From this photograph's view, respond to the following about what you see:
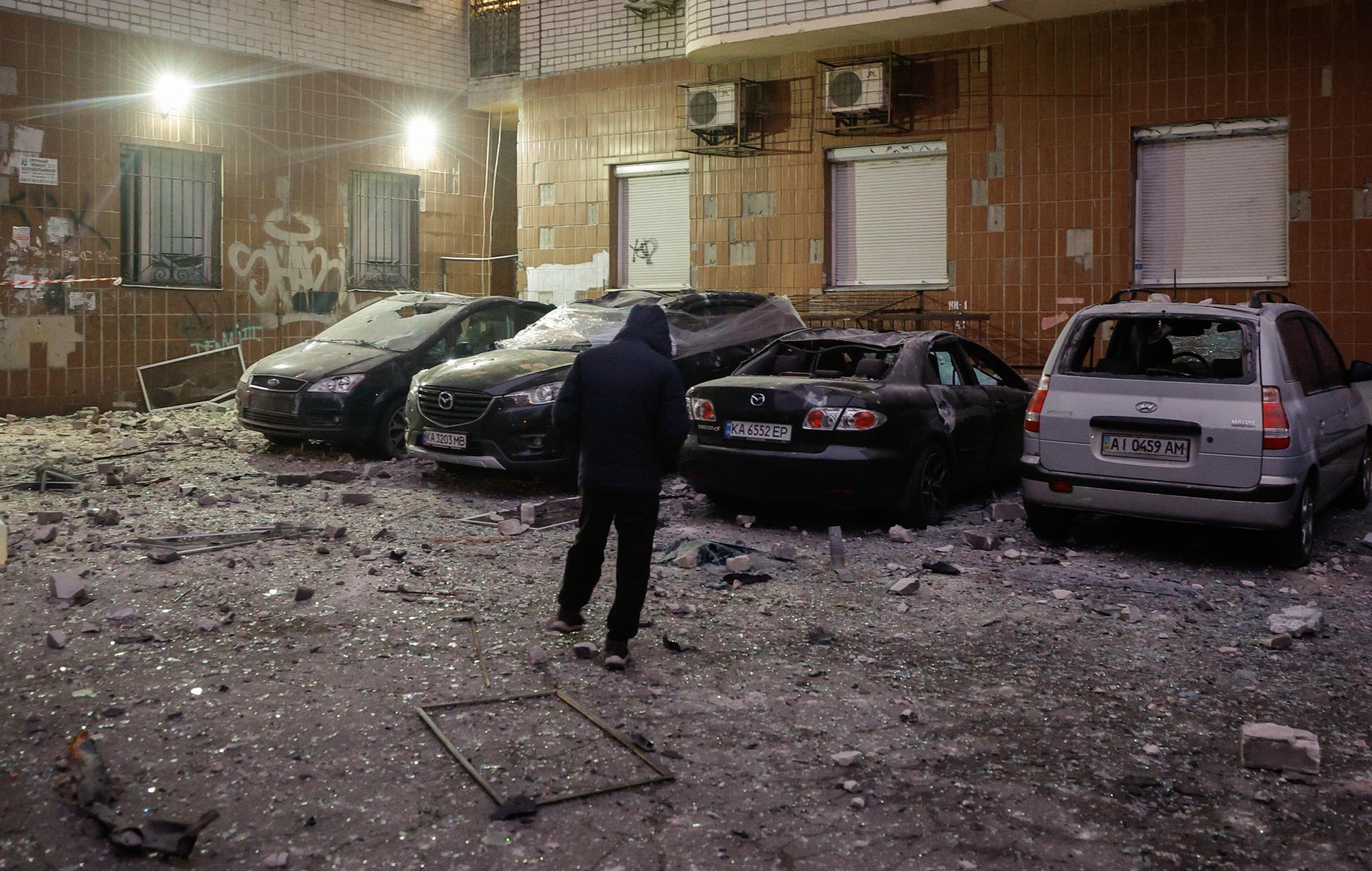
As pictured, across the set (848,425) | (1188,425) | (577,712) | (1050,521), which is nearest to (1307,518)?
(1188,425)

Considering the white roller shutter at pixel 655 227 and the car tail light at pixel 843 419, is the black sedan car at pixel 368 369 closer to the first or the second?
the white roller shutter at pixel 655 227

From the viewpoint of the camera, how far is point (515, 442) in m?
9.81

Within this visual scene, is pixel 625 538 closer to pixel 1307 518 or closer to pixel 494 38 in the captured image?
pixel 1307 518

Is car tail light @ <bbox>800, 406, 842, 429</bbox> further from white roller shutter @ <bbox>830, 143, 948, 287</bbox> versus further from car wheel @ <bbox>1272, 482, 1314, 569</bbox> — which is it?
white roller shutter @ <bbox>830, 143, 948, 287</bbox>

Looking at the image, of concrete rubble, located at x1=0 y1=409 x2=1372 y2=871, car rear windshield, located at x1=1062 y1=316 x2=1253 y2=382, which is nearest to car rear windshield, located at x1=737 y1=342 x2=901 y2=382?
concrete rubble, located at x1=0 y1=409 x2=1372 y2=871

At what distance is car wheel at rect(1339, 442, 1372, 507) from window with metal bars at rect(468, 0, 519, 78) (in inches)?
549

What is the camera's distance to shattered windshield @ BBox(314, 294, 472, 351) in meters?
12.1

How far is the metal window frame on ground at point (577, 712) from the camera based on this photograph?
156 inches

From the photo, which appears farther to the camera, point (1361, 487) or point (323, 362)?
point (323, 362)

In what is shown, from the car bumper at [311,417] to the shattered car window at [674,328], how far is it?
4.99 feet

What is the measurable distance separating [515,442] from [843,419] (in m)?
2.84

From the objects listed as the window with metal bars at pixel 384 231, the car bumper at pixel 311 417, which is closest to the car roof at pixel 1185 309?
the car bumper at pixel 311 417

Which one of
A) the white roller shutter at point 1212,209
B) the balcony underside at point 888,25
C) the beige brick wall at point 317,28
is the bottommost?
the white roller shutter at point 1212,209

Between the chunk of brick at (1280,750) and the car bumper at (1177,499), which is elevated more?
the car bumper at (1177,499)
